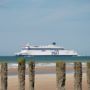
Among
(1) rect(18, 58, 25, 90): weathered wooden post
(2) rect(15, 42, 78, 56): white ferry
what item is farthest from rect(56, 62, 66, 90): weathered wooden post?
(2) rect(15, 42, 78, 56): white ferry

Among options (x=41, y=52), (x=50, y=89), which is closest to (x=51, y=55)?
(x=41, y=52)

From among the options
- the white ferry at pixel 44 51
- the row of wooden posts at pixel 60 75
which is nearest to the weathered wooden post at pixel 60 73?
the row of wooden posts at pixel 60 75

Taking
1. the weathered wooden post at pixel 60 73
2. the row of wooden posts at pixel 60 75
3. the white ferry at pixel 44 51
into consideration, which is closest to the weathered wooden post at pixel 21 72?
the row of wooden posts at pixel 60 75

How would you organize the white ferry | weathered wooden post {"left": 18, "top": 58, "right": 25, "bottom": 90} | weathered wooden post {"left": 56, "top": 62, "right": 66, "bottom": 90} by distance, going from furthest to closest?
the white ferry
weathered wooden post {"left": 18, "top": 58, "right": 25, "bottom": 90}
weathered wooden post {"left": 56, "top": 62, "right": 66, "bottom": 90}

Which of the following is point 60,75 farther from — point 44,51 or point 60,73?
point 44,51

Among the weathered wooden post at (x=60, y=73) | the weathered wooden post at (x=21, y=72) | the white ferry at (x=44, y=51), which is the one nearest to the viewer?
the weathered wooden post at (x=60, y=73)

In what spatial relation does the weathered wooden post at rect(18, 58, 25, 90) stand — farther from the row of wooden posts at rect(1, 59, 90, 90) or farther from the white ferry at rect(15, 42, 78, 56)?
the white ferry at rect(15, 42, 78, 56)

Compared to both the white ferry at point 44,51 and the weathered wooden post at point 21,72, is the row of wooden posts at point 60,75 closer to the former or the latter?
the weathered wooden post at point 21,72

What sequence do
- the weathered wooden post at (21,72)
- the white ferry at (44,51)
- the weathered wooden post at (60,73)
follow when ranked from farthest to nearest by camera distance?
the white ferry at (44,51)
the weathered wooden post at (21,72)
the weathered wooden post at (60,73)

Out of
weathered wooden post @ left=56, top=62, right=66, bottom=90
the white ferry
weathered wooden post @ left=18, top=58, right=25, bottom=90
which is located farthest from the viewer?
the white ferry

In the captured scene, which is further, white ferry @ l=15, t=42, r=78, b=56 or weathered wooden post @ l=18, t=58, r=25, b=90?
white ferry @ l=15, t=42, r=78, b=56

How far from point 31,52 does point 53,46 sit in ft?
23.4

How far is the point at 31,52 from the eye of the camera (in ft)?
398

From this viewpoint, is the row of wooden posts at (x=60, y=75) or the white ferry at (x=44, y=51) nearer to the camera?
the row of wooden posts at (x=60, y=75)
